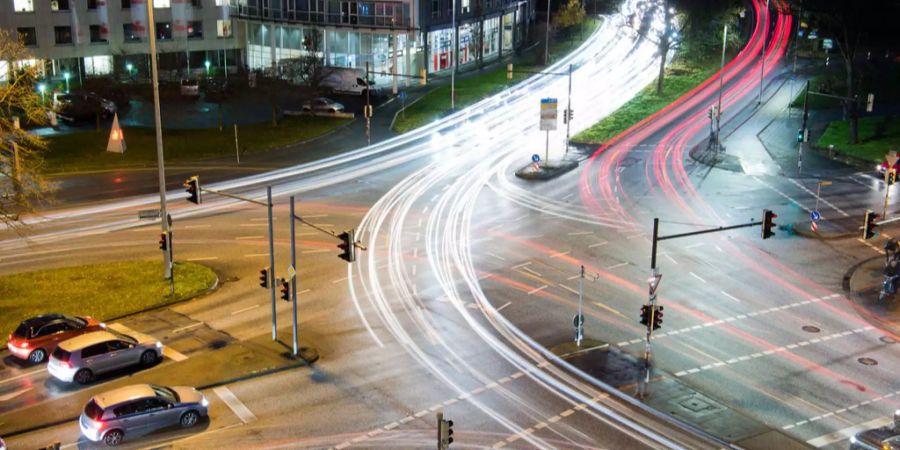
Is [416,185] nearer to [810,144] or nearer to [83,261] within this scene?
[83,261]

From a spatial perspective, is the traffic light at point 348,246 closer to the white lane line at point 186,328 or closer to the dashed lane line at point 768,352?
the white lane line at point 186,328

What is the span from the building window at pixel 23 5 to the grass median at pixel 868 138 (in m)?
72.2

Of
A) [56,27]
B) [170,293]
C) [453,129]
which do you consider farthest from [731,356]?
[56,27]

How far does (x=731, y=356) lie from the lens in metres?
35.2

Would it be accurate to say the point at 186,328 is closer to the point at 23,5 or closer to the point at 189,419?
the point at 189,419

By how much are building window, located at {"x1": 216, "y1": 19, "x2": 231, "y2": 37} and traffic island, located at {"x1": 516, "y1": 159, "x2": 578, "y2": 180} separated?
160ft

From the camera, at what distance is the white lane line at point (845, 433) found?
94.4 ft

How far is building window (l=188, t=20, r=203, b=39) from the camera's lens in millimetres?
99000

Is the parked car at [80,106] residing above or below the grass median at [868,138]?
above

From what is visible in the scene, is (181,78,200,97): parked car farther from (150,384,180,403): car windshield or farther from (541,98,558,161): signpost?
(150,384,180,403): car windshield

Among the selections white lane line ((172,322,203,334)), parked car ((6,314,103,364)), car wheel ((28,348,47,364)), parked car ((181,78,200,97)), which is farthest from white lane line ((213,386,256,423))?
parked car ((181,78,200,97))

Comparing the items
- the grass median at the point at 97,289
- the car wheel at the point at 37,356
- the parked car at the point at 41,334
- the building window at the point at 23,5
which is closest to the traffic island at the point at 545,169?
the grass median at the point at 97,289

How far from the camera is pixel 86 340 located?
3303cm

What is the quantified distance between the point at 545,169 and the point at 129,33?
171ft
